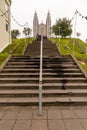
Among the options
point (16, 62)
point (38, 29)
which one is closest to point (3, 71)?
point (16, 62)

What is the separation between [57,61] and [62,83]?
3185 millimetres

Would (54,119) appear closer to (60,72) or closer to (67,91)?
(67,91)

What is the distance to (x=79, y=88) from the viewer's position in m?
9.88

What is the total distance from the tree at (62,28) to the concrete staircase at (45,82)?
3163cm

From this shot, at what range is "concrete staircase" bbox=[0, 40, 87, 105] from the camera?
871cm

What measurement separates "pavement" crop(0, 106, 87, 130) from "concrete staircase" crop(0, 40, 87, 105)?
15.9 inches

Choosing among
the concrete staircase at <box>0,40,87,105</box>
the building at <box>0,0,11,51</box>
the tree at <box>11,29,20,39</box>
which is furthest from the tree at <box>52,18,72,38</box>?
the concrete staircase at <box>0,40,87,105</box>

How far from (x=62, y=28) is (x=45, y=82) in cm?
3570

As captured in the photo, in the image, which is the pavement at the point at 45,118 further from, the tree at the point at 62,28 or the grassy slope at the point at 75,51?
the tree at the point at 62,28

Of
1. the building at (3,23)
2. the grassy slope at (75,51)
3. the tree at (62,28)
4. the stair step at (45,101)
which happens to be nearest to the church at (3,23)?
the building at (3,23)

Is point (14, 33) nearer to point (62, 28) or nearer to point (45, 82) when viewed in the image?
point (62, 28)

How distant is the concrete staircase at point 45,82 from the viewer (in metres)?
8.71

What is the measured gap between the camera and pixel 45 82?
10398mm

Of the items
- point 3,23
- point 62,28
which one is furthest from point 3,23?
point 62,28
